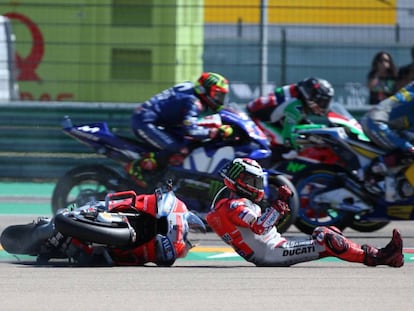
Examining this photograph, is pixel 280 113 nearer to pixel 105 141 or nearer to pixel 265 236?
pixel 105 141

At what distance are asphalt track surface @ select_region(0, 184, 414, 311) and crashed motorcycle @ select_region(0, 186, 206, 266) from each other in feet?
0.41

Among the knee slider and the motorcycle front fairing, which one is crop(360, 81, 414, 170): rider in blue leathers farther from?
the knee slider

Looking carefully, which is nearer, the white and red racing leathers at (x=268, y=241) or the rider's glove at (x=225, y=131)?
the white and red racing leathers at (x=268, y=241)

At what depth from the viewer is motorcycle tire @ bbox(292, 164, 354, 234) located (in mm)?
11008

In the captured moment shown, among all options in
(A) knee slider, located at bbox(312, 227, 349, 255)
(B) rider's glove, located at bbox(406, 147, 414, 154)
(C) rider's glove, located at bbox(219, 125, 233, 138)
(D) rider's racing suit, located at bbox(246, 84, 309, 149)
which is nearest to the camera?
(A) knee slider, located at bbox(312, 227, 349, 255)

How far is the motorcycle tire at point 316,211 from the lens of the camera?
11.0m

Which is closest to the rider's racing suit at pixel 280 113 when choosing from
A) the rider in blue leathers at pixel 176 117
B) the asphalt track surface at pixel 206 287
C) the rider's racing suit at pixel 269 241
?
the rider in blue leathers at pixel 176 117

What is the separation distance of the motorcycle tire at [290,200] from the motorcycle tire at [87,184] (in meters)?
1.44

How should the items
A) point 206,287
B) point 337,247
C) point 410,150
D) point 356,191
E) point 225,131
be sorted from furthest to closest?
point 225,131
point 356,191
point 410,150
point 337,247
point 206,287

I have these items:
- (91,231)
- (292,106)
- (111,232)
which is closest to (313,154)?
(292,106)

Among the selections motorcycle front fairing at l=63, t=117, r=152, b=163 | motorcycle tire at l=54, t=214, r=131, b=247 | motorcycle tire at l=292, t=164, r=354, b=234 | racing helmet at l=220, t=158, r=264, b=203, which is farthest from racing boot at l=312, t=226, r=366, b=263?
motorcycle front fairing at l=63, t=117, r=152, b=163

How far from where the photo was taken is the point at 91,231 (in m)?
8.00

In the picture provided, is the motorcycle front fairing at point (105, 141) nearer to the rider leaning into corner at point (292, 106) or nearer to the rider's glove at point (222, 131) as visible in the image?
the rider's glove at point (222, 131)

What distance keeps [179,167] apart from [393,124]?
6.90ft
